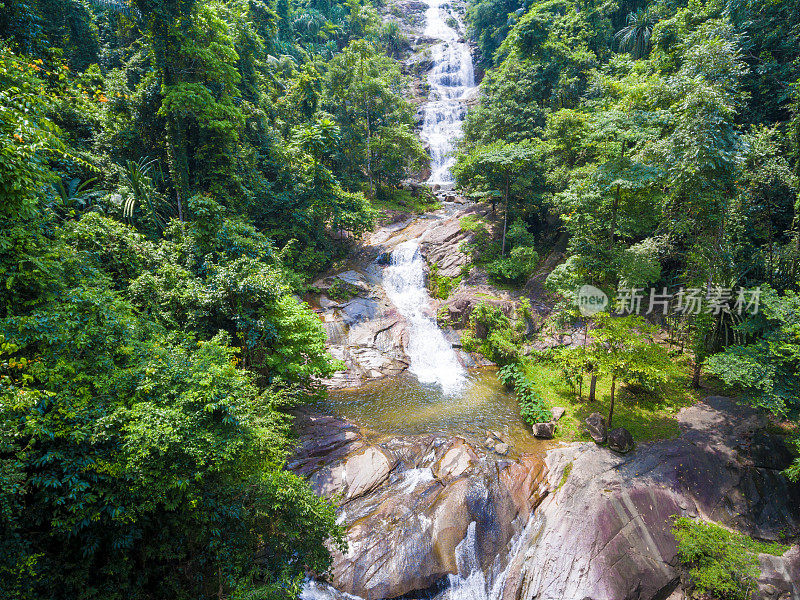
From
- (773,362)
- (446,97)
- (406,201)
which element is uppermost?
(446,97)

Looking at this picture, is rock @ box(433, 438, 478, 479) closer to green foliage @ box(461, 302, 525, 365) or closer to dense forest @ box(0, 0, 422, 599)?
dense forest @ box(0, 0, 422, 599)

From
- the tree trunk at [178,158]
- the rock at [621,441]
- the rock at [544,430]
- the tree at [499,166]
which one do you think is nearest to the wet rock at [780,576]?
the rock at [621,441]

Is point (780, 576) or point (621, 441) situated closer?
point (780, 576)

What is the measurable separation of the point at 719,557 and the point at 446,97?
1687 inches

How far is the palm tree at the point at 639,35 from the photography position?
22297 millimetres

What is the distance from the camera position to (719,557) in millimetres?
7164

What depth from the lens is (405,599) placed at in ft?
23.2

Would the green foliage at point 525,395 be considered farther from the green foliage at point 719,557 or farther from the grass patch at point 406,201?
the grass patch at point 406,201

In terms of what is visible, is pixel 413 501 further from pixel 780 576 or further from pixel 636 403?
pixel 636 403

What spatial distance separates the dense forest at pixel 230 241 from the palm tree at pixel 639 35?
5.6 inches

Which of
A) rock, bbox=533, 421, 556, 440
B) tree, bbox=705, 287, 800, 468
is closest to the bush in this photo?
rock, bbox=533, 421, 556, 440

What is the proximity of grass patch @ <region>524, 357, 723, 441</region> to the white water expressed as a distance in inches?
781

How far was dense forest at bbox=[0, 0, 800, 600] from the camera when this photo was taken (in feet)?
16.3

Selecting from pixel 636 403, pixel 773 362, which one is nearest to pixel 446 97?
pixel 636 403
